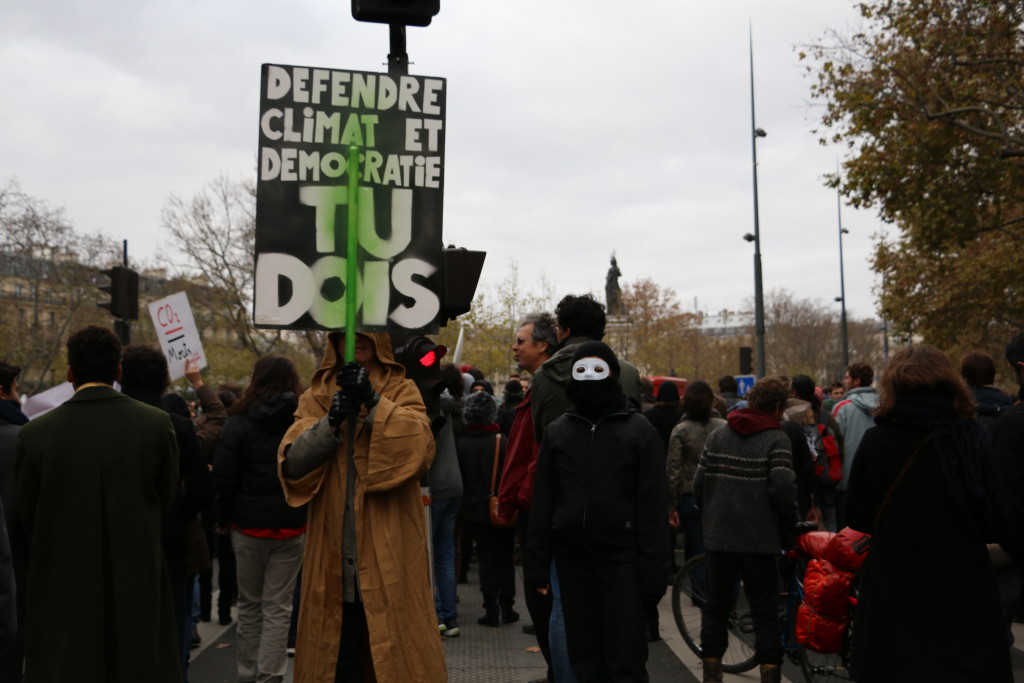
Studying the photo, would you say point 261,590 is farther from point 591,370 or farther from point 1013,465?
point 1013,465

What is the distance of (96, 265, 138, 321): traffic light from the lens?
12711mm

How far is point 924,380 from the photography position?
4191 mm

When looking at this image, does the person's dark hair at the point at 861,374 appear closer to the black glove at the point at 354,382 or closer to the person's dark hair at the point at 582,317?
the person's dark hair at the point at 582,317

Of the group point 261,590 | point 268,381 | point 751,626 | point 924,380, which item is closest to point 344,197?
point 268,381

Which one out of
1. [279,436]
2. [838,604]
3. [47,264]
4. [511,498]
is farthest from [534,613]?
[47,264]

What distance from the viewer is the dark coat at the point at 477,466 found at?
902 cm

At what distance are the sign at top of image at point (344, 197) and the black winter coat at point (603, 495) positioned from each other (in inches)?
36.6

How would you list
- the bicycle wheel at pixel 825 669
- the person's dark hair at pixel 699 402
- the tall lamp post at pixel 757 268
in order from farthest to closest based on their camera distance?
1. the tall lamp post at pixel 757 268
2. the person's dark hair at pixel 699 402
3. the bicycle wheel at pixel 825 669

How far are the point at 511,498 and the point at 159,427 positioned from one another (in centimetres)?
206

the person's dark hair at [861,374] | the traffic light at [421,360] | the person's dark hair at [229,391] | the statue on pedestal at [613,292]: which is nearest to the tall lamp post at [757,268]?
the person's dark hair at [861,374]

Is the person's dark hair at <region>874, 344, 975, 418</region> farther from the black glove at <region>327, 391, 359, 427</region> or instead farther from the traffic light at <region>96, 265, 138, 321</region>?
the traffic light at <region>96, 265, 138, 321</region>

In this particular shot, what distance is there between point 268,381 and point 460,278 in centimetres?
136

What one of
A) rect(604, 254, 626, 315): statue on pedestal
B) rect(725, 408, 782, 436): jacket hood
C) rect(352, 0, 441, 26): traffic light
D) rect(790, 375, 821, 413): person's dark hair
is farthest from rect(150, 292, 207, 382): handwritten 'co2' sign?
rect(604, 254, 626, 315): statue on pedestal

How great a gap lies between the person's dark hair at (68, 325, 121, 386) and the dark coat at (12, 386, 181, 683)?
0.41ft
